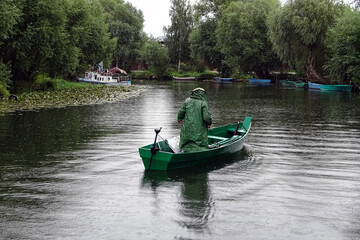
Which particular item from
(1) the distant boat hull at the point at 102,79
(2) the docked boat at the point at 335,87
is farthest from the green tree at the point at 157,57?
(2) the docked boat at the point at 335,87

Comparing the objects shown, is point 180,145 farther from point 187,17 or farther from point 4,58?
point 187,17

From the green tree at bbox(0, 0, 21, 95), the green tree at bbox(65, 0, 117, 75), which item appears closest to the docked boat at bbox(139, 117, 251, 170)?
the green tree at bbox(0, 0, 21, 95)

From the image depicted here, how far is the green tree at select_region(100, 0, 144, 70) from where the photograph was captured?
71562 millimetres

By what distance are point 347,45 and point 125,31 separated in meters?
40.4

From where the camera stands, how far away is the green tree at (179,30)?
79.1 metres

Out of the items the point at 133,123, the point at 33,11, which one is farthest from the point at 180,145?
the point at 33,11

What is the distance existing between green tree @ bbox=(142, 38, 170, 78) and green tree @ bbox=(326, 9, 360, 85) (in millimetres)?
A: 37494

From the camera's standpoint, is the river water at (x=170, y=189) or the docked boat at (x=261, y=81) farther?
the docked boat at (x=261, y=81)

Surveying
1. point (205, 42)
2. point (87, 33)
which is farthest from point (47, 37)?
point (205, 42)

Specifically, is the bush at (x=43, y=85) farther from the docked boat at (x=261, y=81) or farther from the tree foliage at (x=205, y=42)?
the tree foliage at (x=205, y=42)

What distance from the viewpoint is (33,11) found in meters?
30.7

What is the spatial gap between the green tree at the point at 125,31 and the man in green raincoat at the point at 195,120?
204 feet

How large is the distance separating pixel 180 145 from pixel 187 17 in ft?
238

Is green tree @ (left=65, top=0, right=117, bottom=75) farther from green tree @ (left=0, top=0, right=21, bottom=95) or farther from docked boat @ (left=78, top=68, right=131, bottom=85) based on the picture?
green tree @ (left=0, top=0, right=21, bottom=95)
